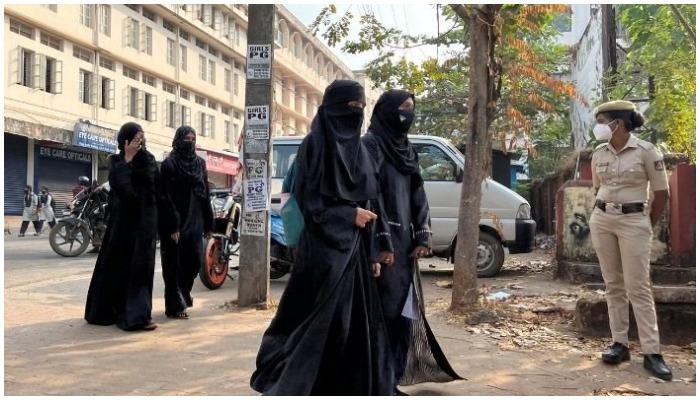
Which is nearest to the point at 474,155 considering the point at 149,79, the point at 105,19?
the point at 105,19

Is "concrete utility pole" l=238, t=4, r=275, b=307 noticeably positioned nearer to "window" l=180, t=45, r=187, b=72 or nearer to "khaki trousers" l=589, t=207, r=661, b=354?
"khaki trousers" l=589, t=207, r=661, b=354

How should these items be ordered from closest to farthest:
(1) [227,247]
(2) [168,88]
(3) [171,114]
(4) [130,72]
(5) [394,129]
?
1. (5) [394,129]
2. (1) [227,247]
3. (4) [130,72]
4. (2) [168,88]
5. (3) [171,114]

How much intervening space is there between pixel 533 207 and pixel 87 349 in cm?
1498

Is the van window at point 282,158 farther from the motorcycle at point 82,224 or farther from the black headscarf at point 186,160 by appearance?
the motorcycle at point 82,224

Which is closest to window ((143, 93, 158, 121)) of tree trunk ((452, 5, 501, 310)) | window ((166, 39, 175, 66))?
window ((166, 39, 175, 66))

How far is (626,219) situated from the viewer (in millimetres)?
4043

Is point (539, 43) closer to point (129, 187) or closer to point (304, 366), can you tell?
point (129, 187)

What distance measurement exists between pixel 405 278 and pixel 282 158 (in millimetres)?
5483

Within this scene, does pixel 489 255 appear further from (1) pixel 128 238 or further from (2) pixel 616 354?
(1) pixel 128 238

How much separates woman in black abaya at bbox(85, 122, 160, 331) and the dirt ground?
2470 mm

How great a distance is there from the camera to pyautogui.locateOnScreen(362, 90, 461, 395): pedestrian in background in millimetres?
3449

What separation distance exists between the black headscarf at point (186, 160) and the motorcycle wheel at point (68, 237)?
227 inches

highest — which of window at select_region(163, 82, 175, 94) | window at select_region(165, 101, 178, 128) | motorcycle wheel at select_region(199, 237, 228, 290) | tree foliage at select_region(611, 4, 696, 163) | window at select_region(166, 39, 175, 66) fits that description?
window at select_region(166, 39, 175, 66)

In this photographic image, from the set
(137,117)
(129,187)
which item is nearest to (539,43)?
(137,117)
